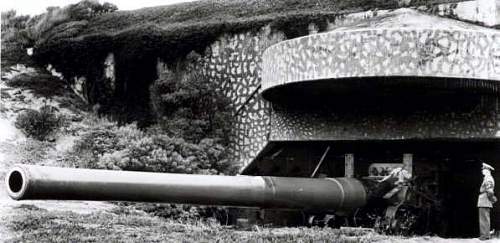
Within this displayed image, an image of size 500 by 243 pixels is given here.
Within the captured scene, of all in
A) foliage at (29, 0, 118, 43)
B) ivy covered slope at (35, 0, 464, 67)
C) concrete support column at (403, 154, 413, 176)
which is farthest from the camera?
foliage at (29, 0, 118, 43)

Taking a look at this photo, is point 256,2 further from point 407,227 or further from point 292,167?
point 407,227

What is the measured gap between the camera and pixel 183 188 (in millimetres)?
8781

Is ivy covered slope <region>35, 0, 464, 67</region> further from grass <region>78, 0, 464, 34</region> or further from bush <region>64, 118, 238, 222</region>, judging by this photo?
bush <region>64, 118, 238, 222</region>

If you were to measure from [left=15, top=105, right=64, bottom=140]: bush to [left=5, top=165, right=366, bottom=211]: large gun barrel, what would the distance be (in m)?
9.52

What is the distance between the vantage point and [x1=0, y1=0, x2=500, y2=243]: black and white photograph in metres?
10.6

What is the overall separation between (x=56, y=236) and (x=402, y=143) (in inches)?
314

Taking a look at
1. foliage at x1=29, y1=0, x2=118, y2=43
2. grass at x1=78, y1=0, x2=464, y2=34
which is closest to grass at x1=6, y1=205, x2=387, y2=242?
grass at x1=78, y1=0, x2=464, y2=34

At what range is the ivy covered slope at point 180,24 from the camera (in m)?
17.9

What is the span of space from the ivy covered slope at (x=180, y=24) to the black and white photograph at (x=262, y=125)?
6cm

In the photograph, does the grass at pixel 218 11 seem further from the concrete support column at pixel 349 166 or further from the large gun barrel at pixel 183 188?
the large gun barrel at pixel 183 188

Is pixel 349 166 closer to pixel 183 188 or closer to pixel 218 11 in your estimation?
pixel 183 188

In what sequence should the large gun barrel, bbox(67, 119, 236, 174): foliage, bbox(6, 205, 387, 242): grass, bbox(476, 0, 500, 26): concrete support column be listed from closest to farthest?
the large gun barrel, bbox(6, 205, 387, 242): grass, bbox(476, 0, 500, 26): concrete support column, bbox(67, 119, 236, 174): foliage

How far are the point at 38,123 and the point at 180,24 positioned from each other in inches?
175

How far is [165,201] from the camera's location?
866cm
